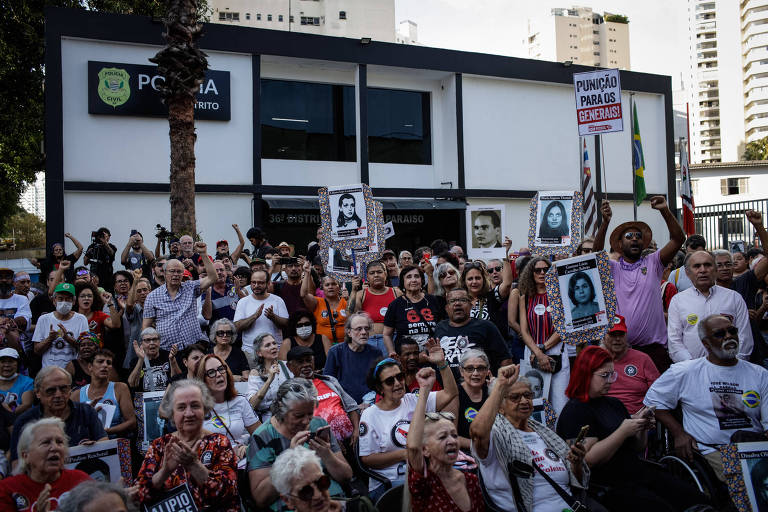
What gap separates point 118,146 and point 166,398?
14.3 meters

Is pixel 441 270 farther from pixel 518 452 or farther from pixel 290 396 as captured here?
pixel 290 396

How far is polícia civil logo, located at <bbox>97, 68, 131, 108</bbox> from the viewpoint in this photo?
674 inches

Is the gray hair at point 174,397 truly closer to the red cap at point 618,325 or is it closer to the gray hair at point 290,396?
the gray hair at point 290,396

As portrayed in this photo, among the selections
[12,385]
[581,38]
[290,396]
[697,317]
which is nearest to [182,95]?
[12,385]

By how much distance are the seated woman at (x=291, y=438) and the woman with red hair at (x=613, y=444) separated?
181 centimetres

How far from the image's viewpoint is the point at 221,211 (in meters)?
18.6

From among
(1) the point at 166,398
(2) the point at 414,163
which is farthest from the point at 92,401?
(2) the point at 414,163

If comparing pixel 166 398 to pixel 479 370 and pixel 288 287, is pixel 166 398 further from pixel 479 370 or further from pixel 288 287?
pixel 288 287

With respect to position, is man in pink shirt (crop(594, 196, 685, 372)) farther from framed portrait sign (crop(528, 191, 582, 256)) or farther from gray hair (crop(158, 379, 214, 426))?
gray hair (crop(158, 379, 214, 426))

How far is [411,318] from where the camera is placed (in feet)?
24.2

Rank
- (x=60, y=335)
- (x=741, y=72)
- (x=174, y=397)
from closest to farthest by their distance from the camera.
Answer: (x=174, y=397)
(x=60, y=335)
(x=741, y=72)

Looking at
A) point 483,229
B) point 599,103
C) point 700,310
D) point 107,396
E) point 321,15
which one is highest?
point 321,15

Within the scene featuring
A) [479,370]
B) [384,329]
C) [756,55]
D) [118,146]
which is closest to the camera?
[479,370]

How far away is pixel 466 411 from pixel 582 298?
1.58 meters
